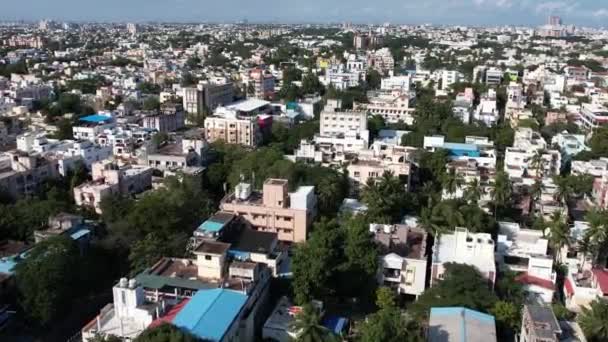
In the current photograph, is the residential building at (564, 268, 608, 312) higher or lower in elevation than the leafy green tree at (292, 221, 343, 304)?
Result: lower

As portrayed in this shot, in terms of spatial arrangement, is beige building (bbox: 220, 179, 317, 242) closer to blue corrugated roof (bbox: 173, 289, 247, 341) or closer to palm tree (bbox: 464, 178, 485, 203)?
blue corrugated roof (bbox: 173, 289, 247, 341)

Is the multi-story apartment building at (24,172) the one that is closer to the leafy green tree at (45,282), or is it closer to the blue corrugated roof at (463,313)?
the leafy green tree at (45,282)

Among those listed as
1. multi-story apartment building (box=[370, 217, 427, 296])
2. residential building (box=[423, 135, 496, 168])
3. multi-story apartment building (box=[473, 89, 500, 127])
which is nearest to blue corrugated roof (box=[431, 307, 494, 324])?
multi-story apartment building (box=[370, 217, 427, 296])

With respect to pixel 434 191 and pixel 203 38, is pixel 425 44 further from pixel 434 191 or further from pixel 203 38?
pixel 434 191

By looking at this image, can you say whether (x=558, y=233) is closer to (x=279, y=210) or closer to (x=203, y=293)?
(x=279, y=210)

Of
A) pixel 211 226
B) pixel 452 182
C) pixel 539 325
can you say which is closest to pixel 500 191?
pixel 452 182

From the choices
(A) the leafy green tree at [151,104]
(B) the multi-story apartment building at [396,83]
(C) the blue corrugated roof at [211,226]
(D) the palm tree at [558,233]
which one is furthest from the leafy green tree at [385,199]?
(B) the multi-story apartment building at [396,83]

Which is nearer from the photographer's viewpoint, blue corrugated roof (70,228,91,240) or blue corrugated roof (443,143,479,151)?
blue corrugated roof (70,228,91,240)

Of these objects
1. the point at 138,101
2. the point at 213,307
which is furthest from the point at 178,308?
the point at 138,101
